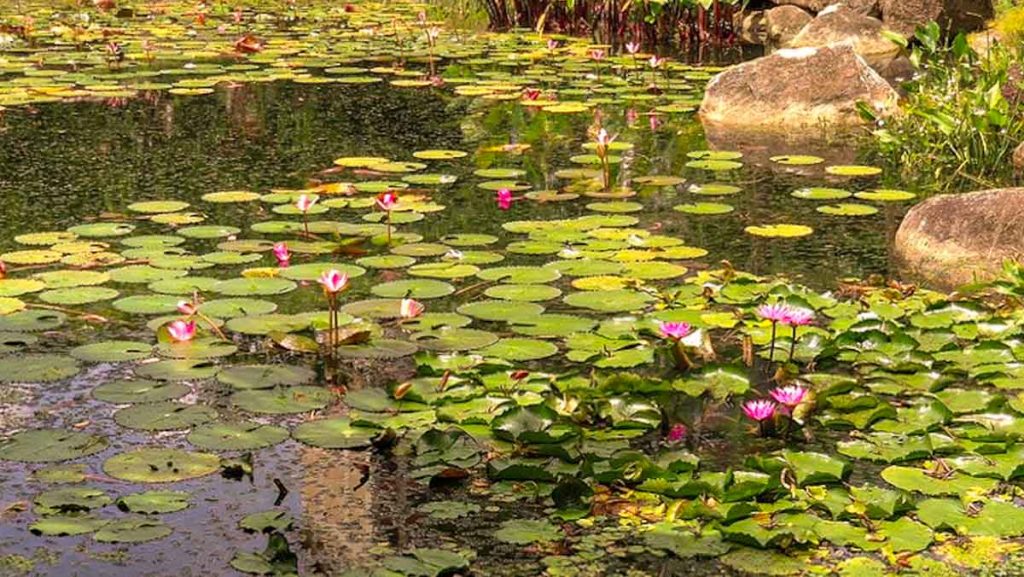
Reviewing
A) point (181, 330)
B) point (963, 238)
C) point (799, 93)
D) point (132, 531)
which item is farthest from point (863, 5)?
point (132, 531)

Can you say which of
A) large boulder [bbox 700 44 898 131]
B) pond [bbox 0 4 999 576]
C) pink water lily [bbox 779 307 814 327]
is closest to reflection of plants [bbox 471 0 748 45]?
large boulder [bbox 700 44 898 131]

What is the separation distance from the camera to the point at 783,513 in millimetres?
3111

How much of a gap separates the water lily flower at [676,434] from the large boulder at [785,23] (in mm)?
8900

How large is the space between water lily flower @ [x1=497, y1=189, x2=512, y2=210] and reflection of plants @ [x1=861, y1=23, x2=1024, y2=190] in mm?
1815

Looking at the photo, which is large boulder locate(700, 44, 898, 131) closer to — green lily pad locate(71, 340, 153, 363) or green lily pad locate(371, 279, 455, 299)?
green lily pad locate(371, 279, 455, 299)

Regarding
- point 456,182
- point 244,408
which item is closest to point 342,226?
point 456,182

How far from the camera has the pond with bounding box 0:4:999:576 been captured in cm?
303

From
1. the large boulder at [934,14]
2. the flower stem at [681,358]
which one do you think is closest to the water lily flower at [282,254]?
the flower stem at [681,358]

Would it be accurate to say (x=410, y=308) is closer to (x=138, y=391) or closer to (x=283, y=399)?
(x=283, y=399)

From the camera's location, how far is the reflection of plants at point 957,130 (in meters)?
6.34

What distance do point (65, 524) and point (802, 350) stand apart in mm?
2066

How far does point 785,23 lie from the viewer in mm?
12242

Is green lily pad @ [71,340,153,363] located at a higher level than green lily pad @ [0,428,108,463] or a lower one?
higher

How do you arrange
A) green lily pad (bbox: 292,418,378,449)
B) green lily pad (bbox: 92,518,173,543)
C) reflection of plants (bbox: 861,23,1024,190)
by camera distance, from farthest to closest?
1. reflection of plants (bbox: 861,23,1024,190)
2. green lily pad (bbox: 292,418,378,449)
3. green lily pad (bbox: 92,518,173,543)
